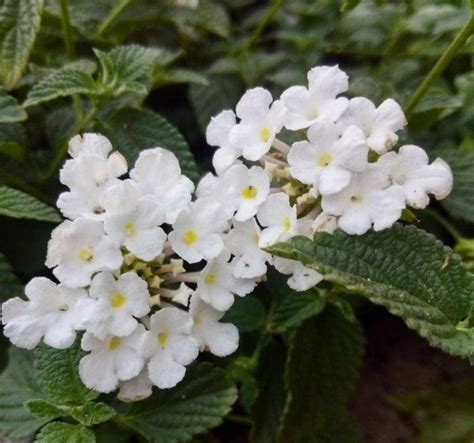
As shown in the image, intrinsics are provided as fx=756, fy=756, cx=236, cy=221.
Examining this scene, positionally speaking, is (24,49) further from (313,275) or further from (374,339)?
(374,339)

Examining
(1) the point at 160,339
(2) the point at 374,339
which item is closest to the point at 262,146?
(1) the point at 160,339

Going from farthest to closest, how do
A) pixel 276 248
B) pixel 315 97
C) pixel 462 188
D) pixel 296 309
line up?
pixel 462 188, pixel 296 309, pixel 315 97, pixel 276 248

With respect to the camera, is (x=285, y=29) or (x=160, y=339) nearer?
(x=160, y=339)

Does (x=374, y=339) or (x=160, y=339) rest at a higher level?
(x=160, y=339)

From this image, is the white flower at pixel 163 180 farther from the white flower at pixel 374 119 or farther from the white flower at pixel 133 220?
the white flower at pixel 374 119

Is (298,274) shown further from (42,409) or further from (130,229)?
(42,409)

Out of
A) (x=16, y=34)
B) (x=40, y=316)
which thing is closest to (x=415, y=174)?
(x=40, y=316)

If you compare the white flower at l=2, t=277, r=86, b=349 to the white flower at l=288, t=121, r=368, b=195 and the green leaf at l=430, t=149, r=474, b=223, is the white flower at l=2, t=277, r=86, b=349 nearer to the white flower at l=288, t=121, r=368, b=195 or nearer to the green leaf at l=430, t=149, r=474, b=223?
the white flower at l=288, t=121, r=368, b=195
